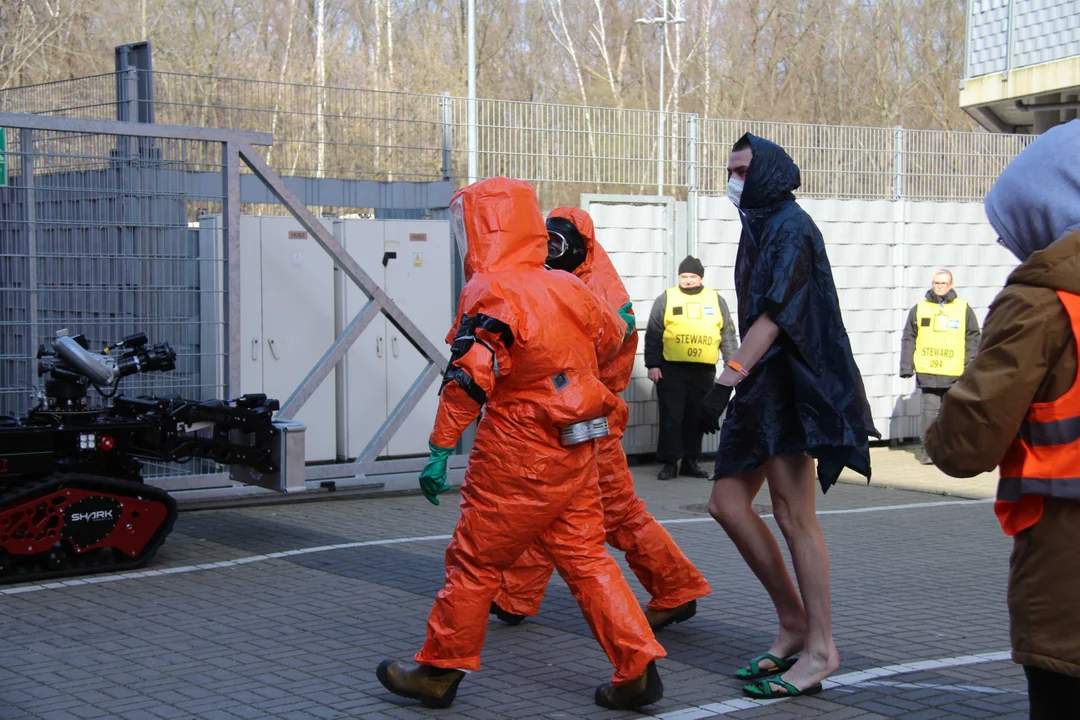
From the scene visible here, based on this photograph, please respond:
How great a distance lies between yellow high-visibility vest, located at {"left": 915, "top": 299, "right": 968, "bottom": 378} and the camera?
40.5 feet

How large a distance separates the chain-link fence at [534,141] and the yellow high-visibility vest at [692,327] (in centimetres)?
126

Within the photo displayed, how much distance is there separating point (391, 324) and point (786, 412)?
6387 mm

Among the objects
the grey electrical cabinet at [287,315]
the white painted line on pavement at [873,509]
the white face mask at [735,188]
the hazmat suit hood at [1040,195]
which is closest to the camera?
Answer: the hazmat suit hood at [1040,195]

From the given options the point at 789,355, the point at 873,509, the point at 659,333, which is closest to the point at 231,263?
the point at 659,333

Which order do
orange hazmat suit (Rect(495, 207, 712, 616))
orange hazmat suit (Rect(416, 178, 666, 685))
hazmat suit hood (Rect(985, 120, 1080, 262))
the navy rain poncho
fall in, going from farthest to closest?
orange hazmat suit (Rect(495, 207, 712, 616))
the navy rain poncho
orange hazmat suit (Rect(416, 178, 666, 685))
hazmat suit hood (Rect(985, 120, 1080, 262))

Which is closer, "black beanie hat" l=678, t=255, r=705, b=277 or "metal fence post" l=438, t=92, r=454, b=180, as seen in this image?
"metal fence post" l=438, t=92, r=454, b=180

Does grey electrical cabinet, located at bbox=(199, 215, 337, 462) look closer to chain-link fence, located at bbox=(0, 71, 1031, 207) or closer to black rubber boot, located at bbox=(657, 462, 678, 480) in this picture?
chain-link fence, located at bbox=(0, 71, 1031, 207)

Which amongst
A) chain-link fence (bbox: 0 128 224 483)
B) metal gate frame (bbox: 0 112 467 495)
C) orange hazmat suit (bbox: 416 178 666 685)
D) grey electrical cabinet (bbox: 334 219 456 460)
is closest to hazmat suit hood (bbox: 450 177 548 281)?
orange hazmat suit (bbox: 416 178 666 685)

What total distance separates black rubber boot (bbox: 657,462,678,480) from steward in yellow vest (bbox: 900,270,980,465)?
2.64m

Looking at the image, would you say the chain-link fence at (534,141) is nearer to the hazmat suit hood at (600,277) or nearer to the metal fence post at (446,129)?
the metal fence post at (446,129)

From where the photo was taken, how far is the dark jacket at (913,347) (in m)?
12.4

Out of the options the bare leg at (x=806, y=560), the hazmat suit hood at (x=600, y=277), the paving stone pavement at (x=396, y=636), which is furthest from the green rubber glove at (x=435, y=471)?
the hazmat suit hood at (x=600, y=277)

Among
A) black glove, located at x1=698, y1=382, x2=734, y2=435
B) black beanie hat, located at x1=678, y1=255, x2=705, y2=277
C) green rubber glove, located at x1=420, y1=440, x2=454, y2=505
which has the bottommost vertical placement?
green rubber glove, located at x1=420, y1=440, x2=454, y2=505

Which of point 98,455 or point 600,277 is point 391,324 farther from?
point 600,277
